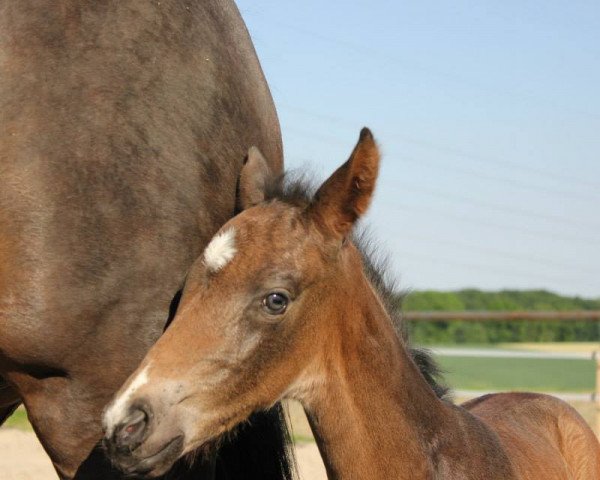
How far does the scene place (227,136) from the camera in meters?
3.03

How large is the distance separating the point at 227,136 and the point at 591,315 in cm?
790

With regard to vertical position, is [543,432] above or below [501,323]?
above

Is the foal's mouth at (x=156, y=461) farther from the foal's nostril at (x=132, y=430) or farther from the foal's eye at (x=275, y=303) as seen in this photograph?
the foal's eye at (x=275, y=303)

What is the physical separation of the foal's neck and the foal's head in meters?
0.04

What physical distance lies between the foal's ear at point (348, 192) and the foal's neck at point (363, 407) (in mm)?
206

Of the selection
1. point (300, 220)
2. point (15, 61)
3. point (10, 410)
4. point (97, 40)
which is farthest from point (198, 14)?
point (10, 410)

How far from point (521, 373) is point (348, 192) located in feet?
59.0

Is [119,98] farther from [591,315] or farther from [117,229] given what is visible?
[591,315]

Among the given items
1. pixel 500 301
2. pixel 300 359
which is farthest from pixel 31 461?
pixel 500 301

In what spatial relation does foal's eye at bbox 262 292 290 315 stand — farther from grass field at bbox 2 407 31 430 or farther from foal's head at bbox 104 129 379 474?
grass field at bbox 2 407 31 430

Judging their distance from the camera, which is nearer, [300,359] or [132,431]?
[132,431]

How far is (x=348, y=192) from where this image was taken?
2740 mm

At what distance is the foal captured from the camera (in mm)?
2496

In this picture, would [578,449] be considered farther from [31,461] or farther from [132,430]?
[31,461]
